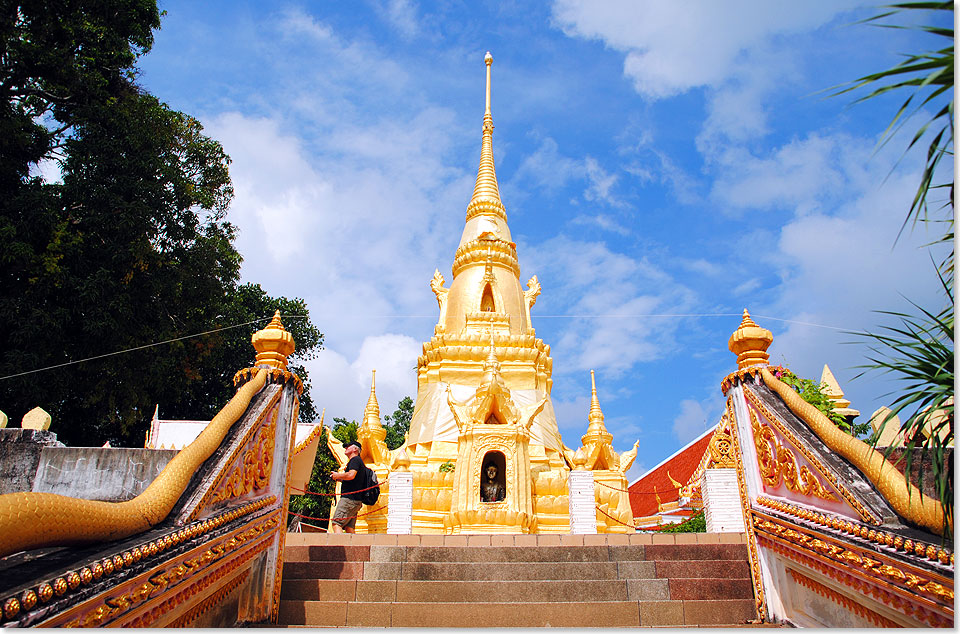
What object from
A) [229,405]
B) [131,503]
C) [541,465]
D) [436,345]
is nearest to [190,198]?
[436,345]

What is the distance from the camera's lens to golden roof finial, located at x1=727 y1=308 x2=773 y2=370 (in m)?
5.96

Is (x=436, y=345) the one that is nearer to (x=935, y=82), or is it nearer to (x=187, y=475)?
(x=187, y=475)

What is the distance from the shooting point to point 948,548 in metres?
3.22

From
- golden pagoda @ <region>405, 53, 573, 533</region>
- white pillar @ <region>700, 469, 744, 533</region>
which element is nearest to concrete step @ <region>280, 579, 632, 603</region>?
white pillar @ <region>700, 469, 744, 533</region>

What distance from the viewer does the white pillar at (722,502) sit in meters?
9.23

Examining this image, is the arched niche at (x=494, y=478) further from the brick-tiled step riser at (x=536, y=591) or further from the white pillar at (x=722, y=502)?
the brick-tiled step riser at (x=536, y=591)

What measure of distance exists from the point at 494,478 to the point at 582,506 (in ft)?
Result: 8.13

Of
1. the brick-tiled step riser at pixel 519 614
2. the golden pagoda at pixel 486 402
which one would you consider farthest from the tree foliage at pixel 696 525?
the brick-tiled step riser at pixel 519 614

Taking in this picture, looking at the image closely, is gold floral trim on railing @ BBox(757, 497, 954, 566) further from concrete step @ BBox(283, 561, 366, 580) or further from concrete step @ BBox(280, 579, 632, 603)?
concrete step @ BBox(283, 561, 366, 580)

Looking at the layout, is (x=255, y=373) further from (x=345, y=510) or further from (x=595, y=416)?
(x=595, y=416)

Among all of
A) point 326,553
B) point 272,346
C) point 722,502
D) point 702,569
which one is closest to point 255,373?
point 272,346

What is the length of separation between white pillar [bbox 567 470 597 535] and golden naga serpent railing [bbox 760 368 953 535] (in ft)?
19.9

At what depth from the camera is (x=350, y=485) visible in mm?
9125

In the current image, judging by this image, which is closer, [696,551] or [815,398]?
[696,551]
